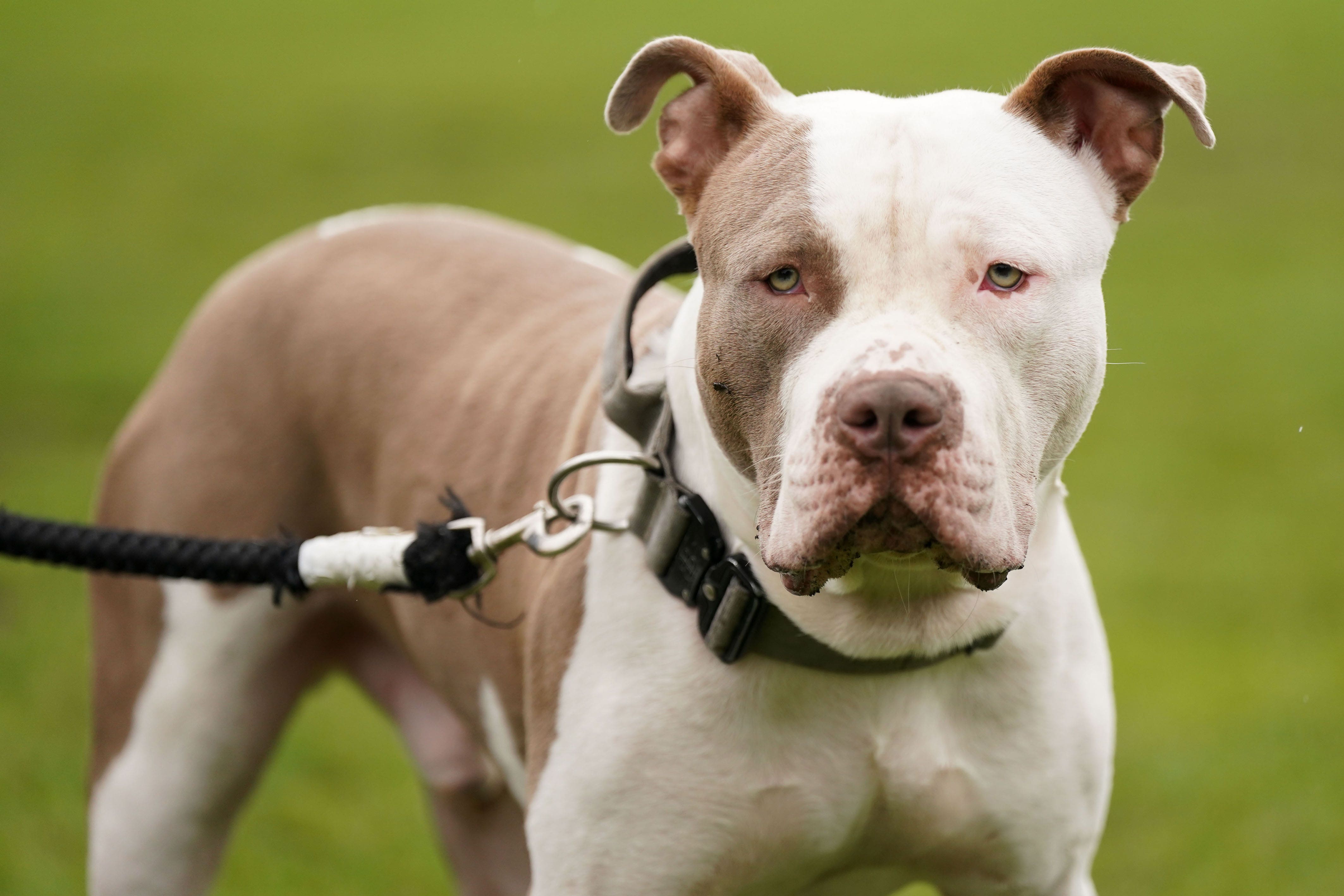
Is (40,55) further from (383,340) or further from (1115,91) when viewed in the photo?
(1115,91)

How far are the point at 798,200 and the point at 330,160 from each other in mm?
14882

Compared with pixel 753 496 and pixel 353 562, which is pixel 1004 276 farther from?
pixel 353 562

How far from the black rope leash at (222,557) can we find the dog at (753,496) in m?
0.18

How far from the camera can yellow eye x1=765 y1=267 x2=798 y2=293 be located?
2266mm

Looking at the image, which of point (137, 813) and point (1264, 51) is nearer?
point (137, 813)

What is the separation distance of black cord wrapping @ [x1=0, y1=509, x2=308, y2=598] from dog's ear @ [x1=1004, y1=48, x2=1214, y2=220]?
1432 millimetres

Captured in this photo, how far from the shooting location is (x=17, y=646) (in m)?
6.66

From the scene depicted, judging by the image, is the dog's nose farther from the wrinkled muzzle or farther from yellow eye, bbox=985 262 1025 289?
yellow eye, bbox=985 262 1025 289

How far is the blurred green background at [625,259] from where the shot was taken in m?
5.26

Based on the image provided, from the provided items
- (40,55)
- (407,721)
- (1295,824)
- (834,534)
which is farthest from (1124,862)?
(40,55)

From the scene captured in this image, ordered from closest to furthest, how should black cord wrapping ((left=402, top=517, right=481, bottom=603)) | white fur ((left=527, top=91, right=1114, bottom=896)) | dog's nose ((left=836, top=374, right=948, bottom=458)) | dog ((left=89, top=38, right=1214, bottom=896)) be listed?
dog's nose ((left=836, top=374, right=948, bottom=458)), dog ((left=89, top=38, right=1214, bottom=896)), white fur ((left=527, top=91, right=1114, bottom=896)), black cord wrapping ((left=402, top=517, right=481, bottom=603))

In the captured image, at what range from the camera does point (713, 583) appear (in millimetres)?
2492

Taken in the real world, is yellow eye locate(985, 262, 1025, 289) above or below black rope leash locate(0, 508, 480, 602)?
above

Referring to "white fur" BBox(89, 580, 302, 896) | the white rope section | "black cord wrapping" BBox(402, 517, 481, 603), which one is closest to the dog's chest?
"black cord wrapping" BBox(402, 517, 481, 603)
